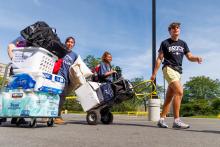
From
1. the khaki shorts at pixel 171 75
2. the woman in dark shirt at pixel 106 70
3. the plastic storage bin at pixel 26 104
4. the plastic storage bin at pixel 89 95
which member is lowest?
the plastic storage bin at pixel 26 104

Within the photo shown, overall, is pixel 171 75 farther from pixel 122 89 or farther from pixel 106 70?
pixel 106 70

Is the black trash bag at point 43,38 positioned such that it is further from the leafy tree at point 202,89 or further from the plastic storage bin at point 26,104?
the leafy tree at point 202,89

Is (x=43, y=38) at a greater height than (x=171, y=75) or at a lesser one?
greater

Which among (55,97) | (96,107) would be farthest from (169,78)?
(55,97)

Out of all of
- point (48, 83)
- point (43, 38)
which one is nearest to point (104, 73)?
point (48, 83)

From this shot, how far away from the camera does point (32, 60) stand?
5.88 metres

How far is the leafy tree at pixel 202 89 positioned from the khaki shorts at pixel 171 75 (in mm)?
88961

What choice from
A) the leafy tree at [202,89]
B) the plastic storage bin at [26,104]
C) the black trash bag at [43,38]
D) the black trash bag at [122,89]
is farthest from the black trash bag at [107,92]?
the leafy tree at [202,89]

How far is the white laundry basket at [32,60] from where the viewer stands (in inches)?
232

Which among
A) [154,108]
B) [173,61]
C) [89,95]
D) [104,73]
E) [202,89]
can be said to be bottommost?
[154,108]

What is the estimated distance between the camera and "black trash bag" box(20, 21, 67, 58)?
5.98m

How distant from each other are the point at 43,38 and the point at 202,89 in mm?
91018

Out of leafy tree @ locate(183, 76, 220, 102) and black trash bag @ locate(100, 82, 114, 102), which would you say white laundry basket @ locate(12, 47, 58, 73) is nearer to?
black trash bag @ locate(100, 82, 114, 102)

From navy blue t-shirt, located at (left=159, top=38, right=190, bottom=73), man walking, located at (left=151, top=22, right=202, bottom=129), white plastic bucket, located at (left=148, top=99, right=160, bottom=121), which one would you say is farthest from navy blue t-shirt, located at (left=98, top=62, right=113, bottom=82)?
white plastic bucket, located at (left=148, top=99, right=160, bottom=121)
